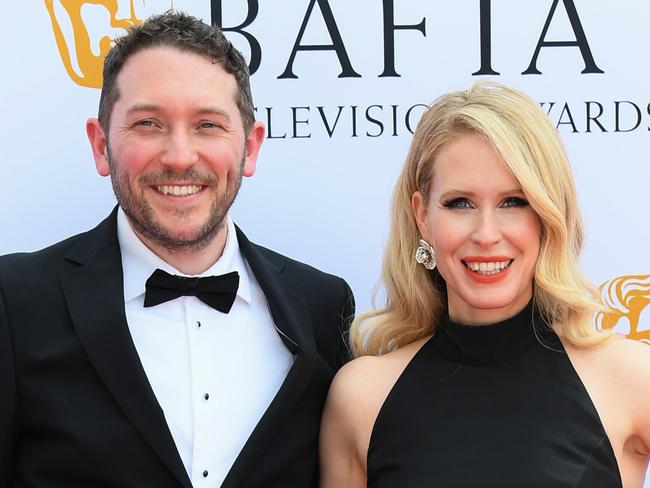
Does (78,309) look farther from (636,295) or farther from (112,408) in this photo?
(636,295)

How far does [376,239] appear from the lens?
260cm

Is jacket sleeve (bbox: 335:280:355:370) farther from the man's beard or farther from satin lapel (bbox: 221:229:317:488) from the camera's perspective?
the man's beard

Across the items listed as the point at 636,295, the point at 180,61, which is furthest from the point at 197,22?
the point at 636,295

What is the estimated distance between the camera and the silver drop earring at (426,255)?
7.38ft

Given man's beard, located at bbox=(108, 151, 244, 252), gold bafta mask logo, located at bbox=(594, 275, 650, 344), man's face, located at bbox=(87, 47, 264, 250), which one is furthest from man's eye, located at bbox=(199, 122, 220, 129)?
gold bafta mask logo, located at bbox=(594, 275, 650, 344)

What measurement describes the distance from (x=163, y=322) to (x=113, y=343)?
138 millimetres

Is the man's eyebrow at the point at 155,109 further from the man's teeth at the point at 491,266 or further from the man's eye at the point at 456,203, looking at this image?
the man's teeth at the point at 491,266

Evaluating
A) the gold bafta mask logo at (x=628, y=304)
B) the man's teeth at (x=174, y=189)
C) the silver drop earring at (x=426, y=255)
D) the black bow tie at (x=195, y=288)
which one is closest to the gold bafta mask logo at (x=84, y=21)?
the man's teeth at (x=174, y=189)

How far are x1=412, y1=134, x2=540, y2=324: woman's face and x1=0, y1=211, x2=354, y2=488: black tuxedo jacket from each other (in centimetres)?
47

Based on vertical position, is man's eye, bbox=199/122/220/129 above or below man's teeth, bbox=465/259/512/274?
above

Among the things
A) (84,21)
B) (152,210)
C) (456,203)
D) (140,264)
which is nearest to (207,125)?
(152,210)

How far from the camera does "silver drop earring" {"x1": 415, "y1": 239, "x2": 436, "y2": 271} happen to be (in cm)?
225

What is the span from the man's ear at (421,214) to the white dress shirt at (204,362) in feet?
1.32

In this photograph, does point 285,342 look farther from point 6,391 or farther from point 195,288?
point 6,391
